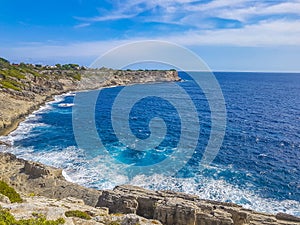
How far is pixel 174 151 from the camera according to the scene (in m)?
55.6

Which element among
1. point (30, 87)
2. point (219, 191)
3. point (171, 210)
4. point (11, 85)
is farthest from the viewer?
point (30, 87)

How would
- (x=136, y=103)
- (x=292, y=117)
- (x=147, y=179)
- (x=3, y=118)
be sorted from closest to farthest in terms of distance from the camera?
(x=147, y=179) < (x=3, y=118) < (x=292, y=117) < (x=136, y=103)

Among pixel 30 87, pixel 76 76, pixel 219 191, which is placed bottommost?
pixel 219 191

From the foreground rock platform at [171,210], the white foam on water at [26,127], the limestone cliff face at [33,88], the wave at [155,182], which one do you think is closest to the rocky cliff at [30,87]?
the limestone cliff face at [33,88]

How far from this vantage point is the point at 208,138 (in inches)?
2539

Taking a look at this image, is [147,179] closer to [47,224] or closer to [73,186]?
[73,186]

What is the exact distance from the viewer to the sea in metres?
40.5

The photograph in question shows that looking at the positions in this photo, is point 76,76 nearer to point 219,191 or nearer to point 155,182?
point 155,182

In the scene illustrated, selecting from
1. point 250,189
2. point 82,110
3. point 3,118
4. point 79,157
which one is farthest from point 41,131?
point 250,189

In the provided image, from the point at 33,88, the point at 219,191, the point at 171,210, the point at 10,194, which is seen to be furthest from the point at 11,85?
the point at 171,210

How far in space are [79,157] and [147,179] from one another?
15.3 m

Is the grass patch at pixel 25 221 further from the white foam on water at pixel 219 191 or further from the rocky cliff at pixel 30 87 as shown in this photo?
the rocky cliff at pixel 30 87

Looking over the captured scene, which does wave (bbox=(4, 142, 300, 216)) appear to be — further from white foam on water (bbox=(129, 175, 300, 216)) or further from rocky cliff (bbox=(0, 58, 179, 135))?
rocky cliff (bbox=(0, 58, 179, 135))

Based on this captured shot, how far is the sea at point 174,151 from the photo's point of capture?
133ft
